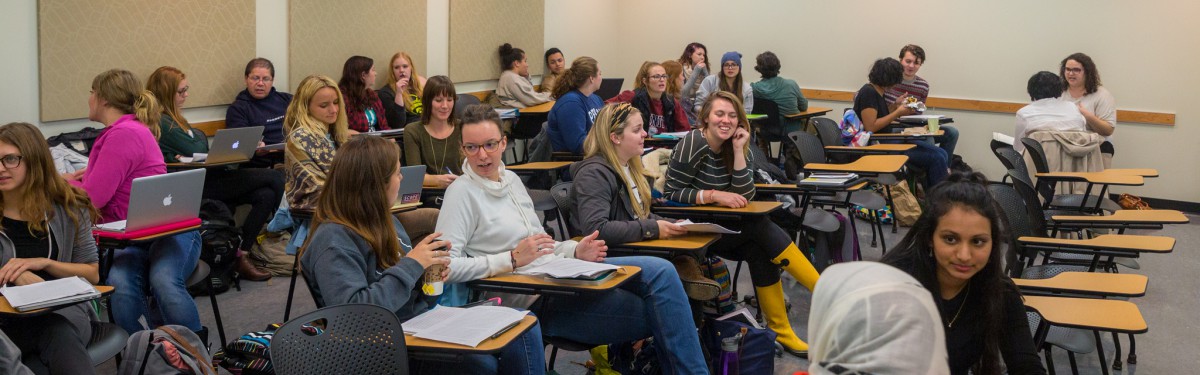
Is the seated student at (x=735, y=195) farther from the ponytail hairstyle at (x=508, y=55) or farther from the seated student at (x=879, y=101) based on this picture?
the ponytail hairstyle at (x=508, y=55)

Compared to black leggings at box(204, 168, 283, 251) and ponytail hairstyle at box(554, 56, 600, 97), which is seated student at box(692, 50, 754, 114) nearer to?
ponytail hairstyle at box(554, 56, 600, 97)

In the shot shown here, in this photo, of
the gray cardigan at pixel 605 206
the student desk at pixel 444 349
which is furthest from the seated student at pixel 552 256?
the student desk at pixel 444 349

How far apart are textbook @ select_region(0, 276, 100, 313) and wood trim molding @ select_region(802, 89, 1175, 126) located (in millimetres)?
8101

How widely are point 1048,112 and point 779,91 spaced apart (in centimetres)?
223

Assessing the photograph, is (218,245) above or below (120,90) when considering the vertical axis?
below

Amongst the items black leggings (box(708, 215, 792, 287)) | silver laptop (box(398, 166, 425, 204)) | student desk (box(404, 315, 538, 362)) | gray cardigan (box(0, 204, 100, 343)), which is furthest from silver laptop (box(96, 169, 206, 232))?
black leggings (box(708, 215, 792, 287))

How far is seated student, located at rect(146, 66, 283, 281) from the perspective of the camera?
530 centimetres

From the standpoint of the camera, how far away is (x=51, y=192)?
328 cm

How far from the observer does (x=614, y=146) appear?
397 centimetres

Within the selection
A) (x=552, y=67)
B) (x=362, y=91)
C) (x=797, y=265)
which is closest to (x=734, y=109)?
(x=797, y=265)

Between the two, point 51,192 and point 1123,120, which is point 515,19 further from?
point 51,192

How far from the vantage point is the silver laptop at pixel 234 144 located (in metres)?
5.18

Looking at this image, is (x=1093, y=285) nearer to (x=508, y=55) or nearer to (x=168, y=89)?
(x=168, y=89)

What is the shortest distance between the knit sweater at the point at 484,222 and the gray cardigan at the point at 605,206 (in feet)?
0.95
